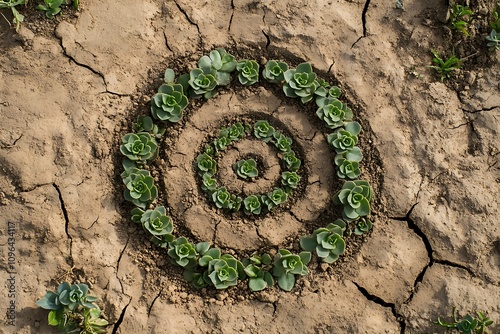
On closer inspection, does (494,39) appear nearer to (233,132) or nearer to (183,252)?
(233,132)

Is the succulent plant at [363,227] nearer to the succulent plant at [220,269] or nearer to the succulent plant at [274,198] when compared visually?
the succulent plant at [274,198]

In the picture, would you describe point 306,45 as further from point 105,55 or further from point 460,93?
point 105,55

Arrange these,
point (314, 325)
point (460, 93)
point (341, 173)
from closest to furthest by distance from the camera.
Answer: point (314, 325), point (341, 173), point (460, 93)

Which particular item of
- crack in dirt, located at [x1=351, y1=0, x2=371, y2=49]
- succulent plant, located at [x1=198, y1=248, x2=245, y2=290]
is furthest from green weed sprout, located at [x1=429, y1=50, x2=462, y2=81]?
succulent plant, located at [x1=198, y1=248, x2=245, y2=290]

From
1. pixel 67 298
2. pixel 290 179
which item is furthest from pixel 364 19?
pixel 67 298

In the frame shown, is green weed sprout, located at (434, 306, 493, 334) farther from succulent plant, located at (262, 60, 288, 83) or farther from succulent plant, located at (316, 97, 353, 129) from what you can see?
succulent plant, located at (262, 60, 288, 83)

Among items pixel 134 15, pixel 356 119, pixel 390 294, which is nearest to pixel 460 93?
pixel 356 119
